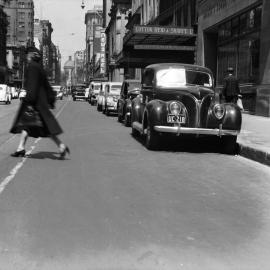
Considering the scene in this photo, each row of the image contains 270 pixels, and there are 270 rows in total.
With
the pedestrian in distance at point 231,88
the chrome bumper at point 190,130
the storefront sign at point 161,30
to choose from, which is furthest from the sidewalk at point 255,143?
the storefront sign at point 161,30

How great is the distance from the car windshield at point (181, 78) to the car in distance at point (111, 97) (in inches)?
524

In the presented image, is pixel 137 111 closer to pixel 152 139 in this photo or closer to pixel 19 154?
pixel 152 139

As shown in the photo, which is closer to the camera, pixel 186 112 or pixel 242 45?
pixel 186 112

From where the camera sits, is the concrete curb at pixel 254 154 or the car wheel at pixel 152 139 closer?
the concrete curb at pixel 254 154

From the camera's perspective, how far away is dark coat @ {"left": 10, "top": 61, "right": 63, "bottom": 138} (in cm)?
947

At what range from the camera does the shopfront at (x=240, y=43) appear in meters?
22.0

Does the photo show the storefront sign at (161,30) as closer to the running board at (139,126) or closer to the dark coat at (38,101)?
the running board at (139,126)

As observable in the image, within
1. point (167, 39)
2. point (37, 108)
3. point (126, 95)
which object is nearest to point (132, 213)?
point (37, 108)

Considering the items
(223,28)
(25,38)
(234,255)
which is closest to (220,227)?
(234,255)

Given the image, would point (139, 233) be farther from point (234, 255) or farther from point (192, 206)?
point (192, 206)

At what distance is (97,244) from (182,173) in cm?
428

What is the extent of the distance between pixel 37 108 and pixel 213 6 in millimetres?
21974

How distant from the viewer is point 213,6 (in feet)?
96.9

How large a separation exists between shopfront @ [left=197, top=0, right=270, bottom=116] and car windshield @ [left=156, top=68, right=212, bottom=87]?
812 centimetres
